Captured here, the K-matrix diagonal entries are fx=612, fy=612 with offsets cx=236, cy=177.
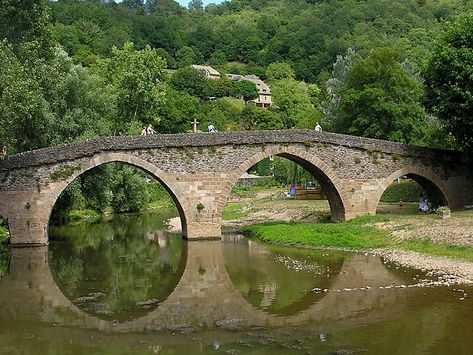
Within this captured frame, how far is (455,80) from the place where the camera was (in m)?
30.3

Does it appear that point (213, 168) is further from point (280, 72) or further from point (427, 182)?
point (280, 72)

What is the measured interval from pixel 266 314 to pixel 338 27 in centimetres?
12668

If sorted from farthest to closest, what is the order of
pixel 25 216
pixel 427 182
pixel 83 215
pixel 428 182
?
pixel 83 215 < pixel 427 182 < pixel 428 182 < pixel 25 216

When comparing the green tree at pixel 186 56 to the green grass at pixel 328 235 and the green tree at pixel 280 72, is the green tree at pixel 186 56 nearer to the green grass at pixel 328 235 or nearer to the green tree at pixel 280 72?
the green tree at pixel 280 72

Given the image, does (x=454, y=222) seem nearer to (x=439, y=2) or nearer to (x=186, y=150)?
(x=186, y=150)

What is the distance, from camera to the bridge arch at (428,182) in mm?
31500

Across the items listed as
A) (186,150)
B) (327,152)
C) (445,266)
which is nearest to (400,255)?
(445,266)

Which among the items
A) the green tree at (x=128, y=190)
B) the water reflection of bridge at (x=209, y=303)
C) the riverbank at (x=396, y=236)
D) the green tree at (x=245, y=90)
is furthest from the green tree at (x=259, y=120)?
the water reflection of bridge at (x=209, y=303)

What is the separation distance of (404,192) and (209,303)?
96.5 feet

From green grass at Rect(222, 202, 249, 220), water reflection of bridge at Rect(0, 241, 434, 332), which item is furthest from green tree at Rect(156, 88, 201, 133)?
water reflection of bridge at Rect(0, 241, 434, 332)

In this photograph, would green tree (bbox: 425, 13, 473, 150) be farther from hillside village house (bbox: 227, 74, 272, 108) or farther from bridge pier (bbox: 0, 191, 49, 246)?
hillside village house (bbox: 227, 74, 272, 108)

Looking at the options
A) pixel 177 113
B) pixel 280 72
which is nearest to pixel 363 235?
pixel 177 113

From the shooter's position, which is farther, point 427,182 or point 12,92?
point 427,182

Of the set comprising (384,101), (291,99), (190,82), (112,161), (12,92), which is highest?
(190,82)
